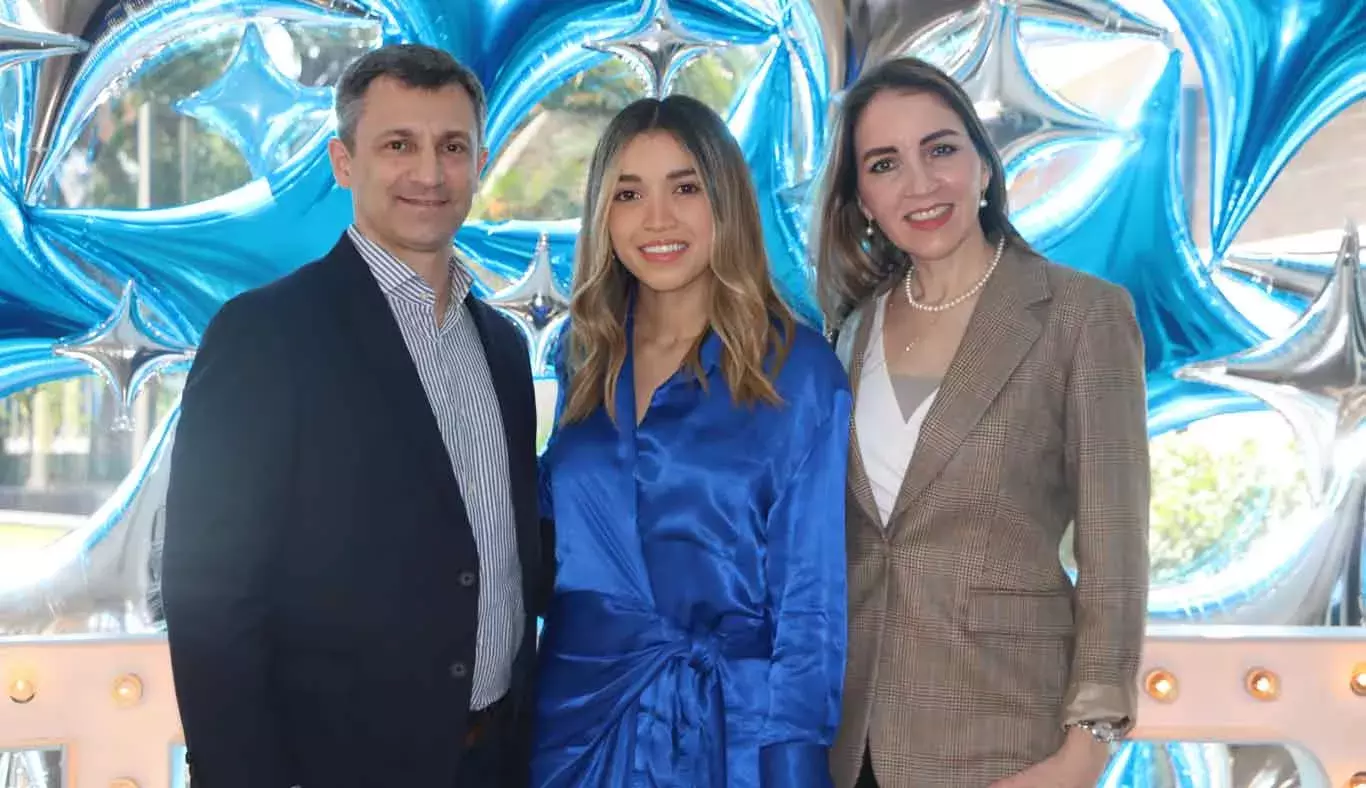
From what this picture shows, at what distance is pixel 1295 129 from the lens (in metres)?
2.89

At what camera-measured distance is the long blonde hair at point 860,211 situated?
6.43 ft

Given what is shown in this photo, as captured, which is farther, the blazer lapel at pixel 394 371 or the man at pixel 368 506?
the blazer lapel at pixel 394 371

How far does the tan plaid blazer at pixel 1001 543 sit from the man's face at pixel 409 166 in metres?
0.77

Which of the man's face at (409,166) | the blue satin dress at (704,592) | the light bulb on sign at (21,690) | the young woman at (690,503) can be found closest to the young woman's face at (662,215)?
the young woman at (690,503)

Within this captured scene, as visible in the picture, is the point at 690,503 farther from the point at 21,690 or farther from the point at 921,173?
the point at 21,690

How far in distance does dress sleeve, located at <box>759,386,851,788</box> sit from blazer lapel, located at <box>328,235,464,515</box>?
46 cm

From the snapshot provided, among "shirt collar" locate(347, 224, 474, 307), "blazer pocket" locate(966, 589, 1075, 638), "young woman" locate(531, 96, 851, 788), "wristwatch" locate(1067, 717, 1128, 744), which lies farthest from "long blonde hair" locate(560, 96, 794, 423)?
"wristwatch" locate(1067, 717, 1128, 744)

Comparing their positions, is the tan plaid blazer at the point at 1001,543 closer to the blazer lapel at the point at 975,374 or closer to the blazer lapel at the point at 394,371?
the blazer lapel at the point at 975,374

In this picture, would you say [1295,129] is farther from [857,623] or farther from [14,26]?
[14,26]

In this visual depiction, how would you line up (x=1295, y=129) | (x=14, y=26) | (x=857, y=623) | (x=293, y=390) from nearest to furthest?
(x=293, y=390) → (x=857, y=623) → (x=14, y=26) → (x=1295, y=129)

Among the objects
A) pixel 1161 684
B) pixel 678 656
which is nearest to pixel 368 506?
pixel 678 656

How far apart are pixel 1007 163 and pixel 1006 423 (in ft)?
3.95

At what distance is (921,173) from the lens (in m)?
1.92

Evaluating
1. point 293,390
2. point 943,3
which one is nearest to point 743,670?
point 293,390
